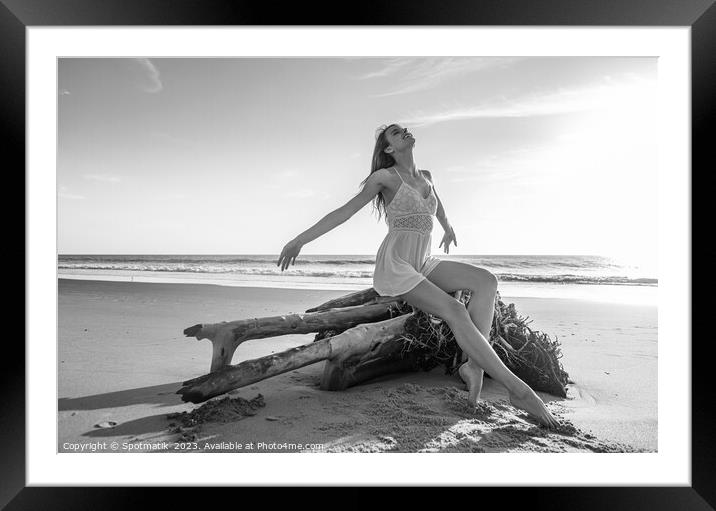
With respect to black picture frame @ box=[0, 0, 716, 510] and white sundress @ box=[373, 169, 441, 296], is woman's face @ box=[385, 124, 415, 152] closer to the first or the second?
white sundress @ box=[373, 169, 441, 296]

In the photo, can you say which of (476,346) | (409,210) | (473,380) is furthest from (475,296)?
(409,210)

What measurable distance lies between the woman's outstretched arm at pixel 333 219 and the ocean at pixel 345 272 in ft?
23.0

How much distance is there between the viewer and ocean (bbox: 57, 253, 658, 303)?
9.61 metres

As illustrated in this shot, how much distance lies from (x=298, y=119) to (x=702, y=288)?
4775 mm

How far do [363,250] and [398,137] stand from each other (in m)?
5.82

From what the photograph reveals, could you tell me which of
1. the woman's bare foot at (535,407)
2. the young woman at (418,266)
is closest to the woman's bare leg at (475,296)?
the young woman at (418,266)

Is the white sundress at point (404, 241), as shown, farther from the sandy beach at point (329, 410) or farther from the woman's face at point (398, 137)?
the sandy beach at point (329, 410)

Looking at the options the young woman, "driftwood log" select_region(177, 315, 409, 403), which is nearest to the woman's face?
the young woman

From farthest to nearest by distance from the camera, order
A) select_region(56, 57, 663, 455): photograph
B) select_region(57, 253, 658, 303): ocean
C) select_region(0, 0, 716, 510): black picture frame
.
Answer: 1. select_region(57, 253, 658, 303): ocean
2. select_region(56, 57, 663, 455): photograph
3. select_region(0, 0, 716, 510): black picture frame

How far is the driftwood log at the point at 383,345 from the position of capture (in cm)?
267

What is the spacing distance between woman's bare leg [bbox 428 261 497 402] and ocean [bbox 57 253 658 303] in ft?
21.2

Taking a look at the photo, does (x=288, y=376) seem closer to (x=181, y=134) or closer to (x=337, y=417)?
(x=337, y=417)

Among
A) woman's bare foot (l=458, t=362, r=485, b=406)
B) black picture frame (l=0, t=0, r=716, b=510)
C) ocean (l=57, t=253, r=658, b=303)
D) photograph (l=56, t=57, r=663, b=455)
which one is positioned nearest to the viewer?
black picture frame (l=0, t=0, r=716, b=510)
